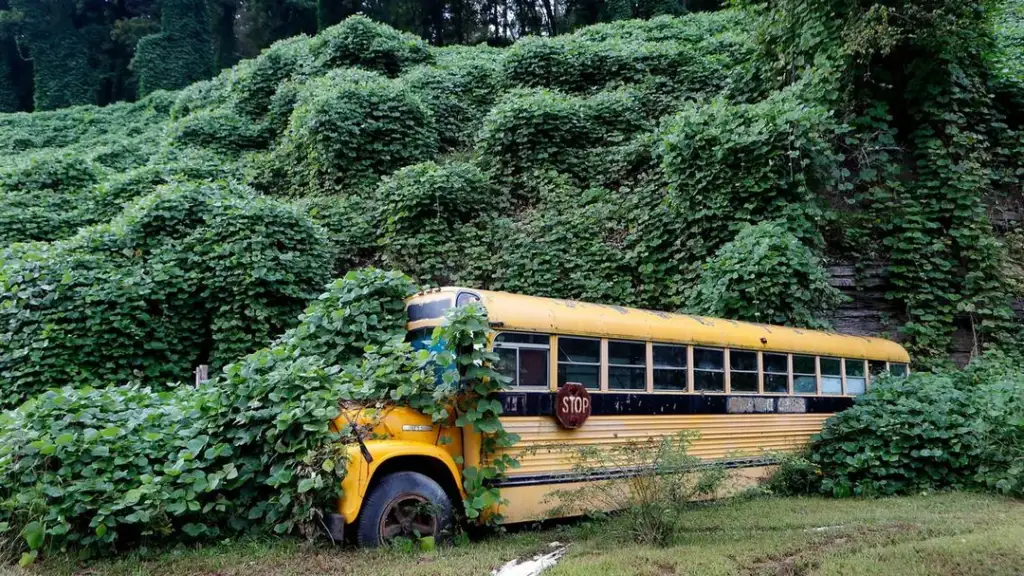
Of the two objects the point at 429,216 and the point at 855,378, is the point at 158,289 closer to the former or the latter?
the point at 429,216

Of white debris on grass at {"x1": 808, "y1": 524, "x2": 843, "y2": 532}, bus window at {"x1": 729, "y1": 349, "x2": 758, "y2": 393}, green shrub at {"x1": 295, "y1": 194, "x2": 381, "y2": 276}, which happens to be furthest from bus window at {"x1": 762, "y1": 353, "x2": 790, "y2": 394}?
green shrub at {"x1": 295, "y1": 194, "x2": 381, "y2": 276}

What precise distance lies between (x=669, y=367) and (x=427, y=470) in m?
3.12

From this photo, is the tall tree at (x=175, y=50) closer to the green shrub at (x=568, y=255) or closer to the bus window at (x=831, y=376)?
the green shrub at (x=568, y=255)

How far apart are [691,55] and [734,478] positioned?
44.6ft

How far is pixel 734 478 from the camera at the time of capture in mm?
8516

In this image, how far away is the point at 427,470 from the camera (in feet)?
20.5

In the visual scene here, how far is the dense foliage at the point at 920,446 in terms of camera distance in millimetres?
8539

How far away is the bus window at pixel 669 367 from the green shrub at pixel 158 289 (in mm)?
6319

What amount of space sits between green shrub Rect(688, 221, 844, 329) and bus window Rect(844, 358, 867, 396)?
0.90m

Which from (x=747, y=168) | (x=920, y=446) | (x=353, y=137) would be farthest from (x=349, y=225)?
(x=920, y=446)

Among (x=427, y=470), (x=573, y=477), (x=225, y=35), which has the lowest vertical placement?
(x=573, y=477)

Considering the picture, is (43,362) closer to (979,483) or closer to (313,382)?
(313,382)

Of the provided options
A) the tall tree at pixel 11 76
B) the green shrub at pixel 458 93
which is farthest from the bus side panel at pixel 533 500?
the tall tree at pixel 11 76

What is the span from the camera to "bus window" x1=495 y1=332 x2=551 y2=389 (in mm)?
6664
